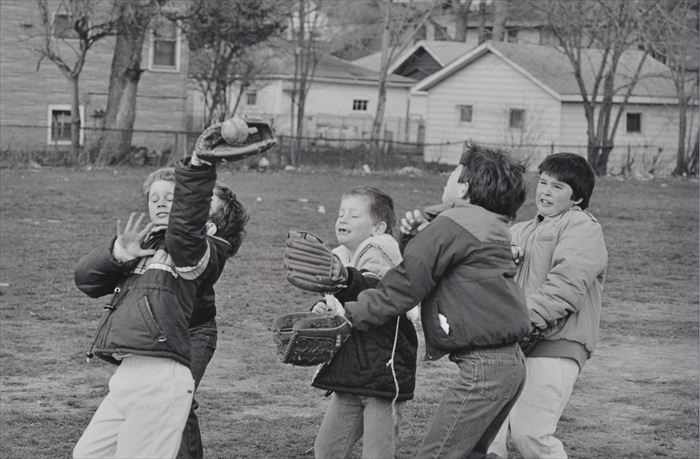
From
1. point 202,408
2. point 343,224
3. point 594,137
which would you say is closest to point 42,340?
point 202,408

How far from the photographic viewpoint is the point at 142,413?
14.3ft

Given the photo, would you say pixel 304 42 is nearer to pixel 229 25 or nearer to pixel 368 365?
pixel 229 25

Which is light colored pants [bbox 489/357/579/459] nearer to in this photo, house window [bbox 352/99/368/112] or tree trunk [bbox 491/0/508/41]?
tree trunk [bbox 491/0/508/41]

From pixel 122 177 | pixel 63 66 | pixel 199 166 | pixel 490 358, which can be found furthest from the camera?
pixel 63 66

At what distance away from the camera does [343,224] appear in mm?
5297

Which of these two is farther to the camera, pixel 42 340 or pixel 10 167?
pixel 10 167

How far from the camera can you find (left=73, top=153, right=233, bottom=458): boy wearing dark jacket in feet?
14.3

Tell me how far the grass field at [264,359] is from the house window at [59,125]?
57.5 ft

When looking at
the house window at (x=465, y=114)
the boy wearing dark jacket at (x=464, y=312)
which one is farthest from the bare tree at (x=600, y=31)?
the boy wearing dark jacket at (x=464, y=312)

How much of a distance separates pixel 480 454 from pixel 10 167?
24.8 m

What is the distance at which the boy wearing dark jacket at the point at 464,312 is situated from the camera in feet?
14.6

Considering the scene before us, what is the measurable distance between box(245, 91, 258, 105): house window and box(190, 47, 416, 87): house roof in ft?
8.15

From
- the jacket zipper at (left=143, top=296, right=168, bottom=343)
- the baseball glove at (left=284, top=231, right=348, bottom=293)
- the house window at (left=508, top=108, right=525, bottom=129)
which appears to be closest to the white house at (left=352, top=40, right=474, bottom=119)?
the house window at (left=508, top=108, right=525, bottom=129)

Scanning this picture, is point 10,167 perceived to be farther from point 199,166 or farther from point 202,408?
point 199,166
